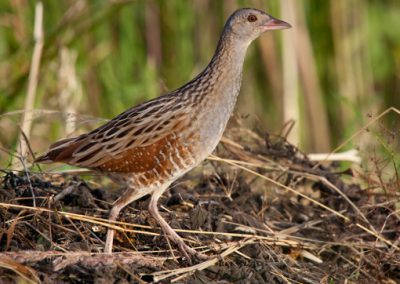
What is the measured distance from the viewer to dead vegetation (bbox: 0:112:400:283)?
3.96 metres

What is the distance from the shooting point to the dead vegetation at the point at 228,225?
3.96 m

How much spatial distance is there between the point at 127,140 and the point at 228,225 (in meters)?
0.70

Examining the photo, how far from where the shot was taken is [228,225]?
184 inches

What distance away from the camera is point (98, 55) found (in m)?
7.97

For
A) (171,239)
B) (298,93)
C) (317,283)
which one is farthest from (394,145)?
(298,93)

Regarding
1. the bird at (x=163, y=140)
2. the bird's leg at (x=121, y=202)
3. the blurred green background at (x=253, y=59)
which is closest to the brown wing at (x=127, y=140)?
the bird at (x=163, y=140)

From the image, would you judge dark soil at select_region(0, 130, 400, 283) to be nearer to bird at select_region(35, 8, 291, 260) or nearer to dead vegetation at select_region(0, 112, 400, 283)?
dead vegetation at select_region(0, 112, 400, 283)

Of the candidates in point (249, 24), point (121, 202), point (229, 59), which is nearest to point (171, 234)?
point (121, 202)

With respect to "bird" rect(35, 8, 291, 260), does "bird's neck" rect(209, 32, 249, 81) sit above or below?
above

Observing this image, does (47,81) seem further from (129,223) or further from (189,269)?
(189,269)

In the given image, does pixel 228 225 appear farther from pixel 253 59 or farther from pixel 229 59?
pixel 253 59

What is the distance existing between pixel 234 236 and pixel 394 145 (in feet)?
3.18

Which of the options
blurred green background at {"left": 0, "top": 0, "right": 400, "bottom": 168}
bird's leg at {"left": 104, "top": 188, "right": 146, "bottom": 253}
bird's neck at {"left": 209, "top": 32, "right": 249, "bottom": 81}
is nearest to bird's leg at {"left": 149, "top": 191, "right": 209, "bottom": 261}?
bird's leg at {"left": 104, "top": 188, "right": 146, "bottom": 253}

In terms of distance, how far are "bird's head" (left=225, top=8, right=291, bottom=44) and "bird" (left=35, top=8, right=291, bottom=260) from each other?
7 centimetres
